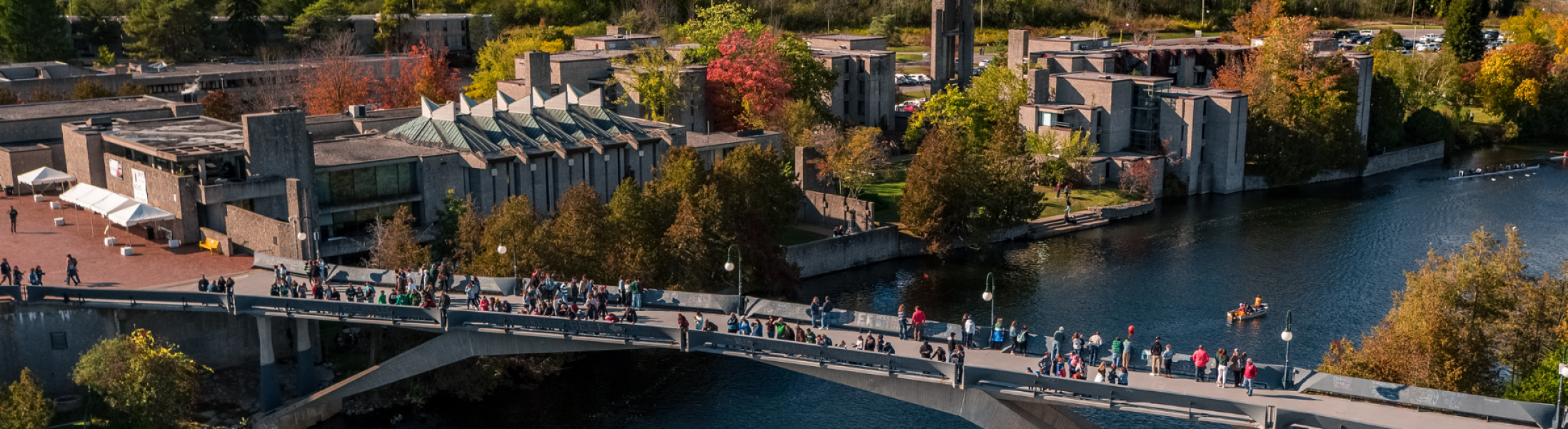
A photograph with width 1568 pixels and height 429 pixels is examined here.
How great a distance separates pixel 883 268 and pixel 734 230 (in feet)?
51.3

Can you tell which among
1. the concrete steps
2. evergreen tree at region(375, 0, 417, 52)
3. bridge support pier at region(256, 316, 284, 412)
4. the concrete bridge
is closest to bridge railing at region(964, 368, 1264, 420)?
the concrete bridge

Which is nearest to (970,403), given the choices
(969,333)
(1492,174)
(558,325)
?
(969,333)

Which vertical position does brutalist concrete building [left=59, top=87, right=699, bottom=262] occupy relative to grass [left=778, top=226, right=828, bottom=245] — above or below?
above

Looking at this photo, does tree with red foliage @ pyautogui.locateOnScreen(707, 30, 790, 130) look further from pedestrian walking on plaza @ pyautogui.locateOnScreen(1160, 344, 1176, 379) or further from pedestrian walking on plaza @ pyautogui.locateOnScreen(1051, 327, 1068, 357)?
pedestrian walking on plaza @ pyautogui.locateOnScreen(1160, 344, 1176, 379)

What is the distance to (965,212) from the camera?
3263 inches

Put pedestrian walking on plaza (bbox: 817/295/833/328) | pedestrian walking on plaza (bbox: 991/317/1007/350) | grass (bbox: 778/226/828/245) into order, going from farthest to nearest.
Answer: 1. grass (bbox: 778/226/828/245)
2. pedestrian walking on plaza (bbox: 817/295/833/328)
3. pedestrian walking on plaza (bbox: 991/317/1007/350)

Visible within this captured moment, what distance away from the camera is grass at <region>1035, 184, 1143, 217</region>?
95312 millimetres

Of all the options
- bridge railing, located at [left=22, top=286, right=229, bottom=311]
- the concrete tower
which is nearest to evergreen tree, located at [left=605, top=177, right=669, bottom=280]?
bridge railing, located at [left=22, top=286, right=229, bottom=311]

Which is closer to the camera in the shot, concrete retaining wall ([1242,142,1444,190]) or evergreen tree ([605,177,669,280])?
evergreen tree ([605,177,669,280])

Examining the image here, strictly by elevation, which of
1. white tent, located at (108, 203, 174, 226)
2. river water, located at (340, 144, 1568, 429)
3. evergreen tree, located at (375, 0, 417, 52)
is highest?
evergreen tree, located at (375, 0, 417, 52)

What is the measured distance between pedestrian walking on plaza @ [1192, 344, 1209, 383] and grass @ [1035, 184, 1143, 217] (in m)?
48.2

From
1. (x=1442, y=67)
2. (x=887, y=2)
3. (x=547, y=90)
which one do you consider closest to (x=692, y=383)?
(x=547, y=90)

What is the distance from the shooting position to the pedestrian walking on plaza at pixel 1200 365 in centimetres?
4494

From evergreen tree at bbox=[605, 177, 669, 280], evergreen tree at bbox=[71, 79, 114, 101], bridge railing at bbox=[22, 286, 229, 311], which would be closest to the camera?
bridge railing at bbox=[22, 286, 229, 311]
